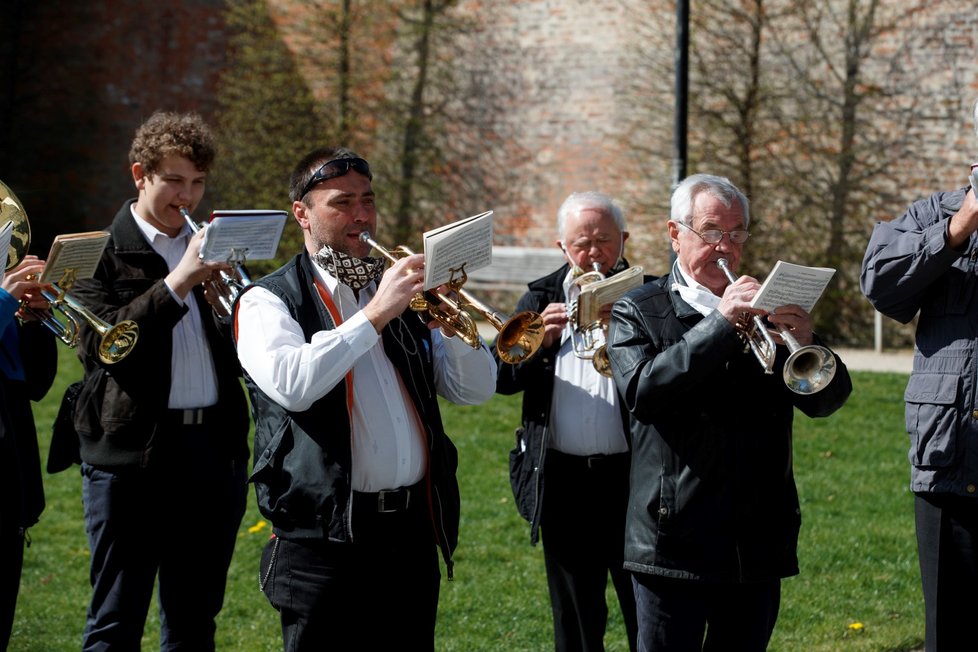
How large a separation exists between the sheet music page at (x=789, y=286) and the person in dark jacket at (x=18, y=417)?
2405mm

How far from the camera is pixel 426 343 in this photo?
4.10 metres

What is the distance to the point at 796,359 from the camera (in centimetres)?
369

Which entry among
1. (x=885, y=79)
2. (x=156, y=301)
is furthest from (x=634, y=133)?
(x=156, y=301)

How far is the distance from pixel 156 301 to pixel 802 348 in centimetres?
229

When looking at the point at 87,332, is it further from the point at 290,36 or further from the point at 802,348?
the point at 290,36

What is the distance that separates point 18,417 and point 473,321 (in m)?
1.70

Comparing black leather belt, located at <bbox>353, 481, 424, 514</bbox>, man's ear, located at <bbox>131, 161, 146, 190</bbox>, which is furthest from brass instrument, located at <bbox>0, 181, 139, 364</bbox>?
black leather belt, located at <bbox>353, 481, 424, 514</bbox>

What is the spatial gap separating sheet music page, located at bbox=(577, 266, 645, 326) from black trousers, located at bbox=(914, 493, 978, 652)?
4.10 feet

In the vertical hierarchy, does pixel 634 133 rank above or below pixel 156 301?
above

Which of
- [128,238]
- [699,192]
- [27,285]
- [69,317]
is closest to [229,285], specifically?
[128,238]

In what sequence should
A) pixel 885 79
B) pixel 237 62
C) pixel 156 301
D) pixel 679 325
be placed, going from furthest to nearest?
pixel 237 62 → pixel 885 79 → pixel 156 301 → pixel 679 325

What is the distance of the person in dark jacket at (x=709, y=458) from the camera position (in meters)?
3.71

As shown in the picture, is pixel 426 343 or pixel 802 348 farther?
pixel 426 343

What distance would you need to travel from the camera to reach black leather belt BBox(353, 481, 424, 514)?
12.2 feet
